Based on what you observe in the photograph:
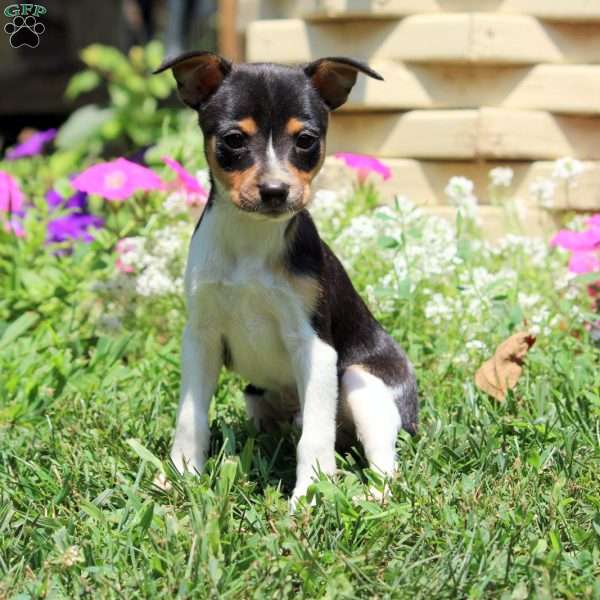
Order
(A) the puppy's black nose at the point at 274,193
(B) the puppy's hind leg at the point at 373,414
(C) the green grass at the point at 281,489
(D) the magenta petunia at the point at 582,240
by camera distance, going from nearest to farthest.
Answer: (C) the green grass at the point at 281,489, (A) the puppy's black nose at the point at 274,193, (B) the puppy's hind leg at the point at 373,414, (D) the magenta petunia at the point at 582,240

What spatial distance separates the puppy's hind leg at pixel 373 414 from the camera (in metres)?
3.94

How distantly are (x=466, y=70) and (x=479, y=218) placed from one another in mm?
898

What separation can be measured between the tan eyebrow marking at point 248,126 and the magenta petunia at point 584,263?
7.45 feet

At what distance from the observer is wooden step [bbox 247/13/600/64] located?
6508 millimetres

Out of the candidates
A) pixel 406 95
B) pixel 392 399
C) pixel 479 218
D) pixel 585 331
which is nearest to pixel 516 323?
pixel 585 331

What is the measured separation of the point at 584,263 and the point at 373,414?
181cm

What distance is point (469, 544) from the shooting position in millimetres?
3258

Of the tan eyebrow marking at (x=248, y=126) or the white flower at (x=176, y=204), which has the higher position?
the tan eyebrow marking at (x=248, y=126)

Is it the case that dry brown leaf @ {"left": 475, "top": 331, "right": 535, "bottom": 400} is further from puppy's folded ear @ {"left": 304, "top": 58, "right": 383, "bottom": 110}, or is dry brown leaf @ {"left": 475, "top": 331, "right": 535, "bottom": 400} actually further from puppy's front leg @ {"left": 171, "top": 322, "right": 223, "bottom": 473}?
puppy's folded ear @ {"left": 304, "top": 58, "right": 383, "bottom": 110}

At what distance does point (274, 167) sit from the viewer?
361 cm

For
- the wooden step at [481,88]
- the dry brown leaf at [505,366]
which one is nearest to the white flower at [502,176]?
the wooden step at [481,88]

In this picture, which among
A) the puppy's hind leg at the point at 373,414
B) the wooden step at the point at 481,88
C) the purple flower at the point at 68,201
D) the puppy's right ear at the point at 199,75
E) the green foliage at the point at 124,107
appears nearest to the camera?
the puppy's right ear at the point at 199,75

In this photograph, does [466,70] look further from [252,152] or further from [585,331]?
[252,152]

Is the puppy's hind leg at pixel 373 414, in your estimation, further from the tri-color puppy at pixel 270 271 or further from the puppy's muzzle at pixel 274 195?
the puppy's muzzle at pixel 274 195
